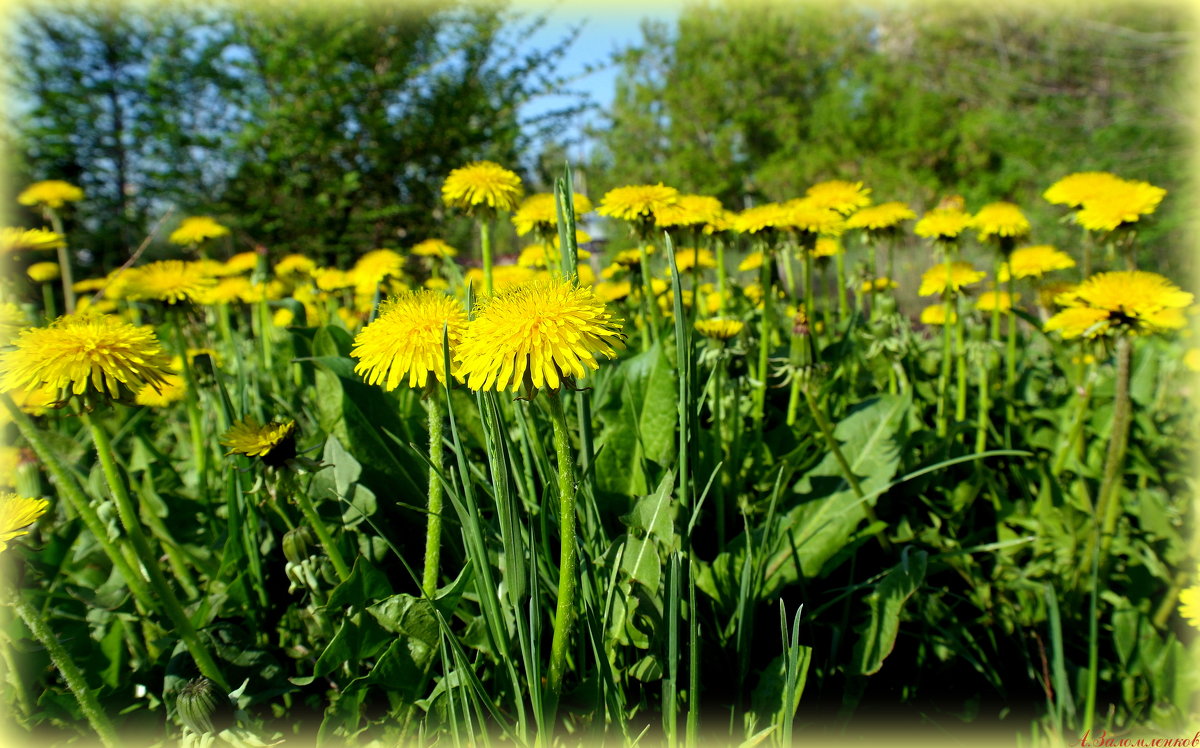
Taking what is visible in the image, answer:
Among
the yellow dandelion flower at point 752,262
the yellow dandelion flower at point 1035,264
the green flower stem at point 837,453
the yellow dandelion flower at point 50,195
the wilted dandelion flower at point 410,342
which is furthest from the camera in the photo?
the yellow dandelion flower at point 50,195

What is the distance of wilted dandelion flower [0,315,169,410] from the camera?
83 cm

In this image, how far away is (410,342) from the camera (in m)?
0.80

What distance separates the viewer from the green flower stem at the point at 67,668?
79 centimetres

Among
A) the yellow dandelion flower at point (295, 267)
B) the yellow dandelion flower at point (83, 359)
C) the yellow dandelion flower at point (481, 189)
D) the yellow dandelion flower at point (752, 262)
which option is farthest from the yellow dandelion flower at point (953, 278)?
the yellow dandelion flower at point (295, 267)

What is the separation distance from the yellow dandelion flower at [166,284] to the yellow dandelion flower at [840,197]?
1379 millimetres

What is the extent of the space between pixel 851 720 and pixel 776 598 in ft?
0.74

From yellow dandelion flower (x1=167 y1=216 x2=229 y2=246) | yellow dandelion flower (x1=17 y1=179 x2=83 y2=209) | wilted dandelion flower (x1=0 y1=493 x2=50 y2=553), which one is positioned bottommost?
wilted dandelion flower (x1=0 y1=493 x2=50 y2=553)

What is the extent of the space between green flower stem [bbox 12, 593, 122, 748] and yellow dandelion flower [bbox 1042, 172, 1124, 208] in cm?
208

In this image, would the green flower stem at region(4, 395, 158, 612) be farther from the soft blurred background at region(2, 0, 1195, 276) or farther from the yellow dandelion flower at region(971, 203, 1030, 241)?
the soft blurred background at region(2, 0, 1195, 276)

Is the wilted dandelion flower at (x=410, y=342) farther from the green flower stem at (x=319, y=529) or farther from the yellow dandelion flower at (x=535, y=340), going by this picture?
the green flower stem at (x=319, y=529)

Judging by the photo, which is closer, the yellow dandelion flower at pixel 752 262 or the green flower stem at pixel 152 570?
the green flower stem at pixel 152 570

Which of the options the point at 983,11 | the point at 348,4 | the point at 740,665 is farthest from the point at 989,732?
the point at 983,11

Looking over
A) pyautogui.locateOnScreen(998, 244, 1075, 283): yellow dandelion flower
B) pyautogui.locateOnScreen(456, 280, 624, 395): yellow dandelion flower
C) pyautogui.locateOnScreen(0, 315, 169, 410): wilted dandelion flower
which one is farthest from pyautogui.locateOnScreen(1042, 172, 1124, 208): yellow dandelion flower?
pyautogui.locateOnScreen(0, 315, 169, 410): wilted dandelion flower

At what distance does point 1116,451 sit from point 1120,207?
1.81 feet
